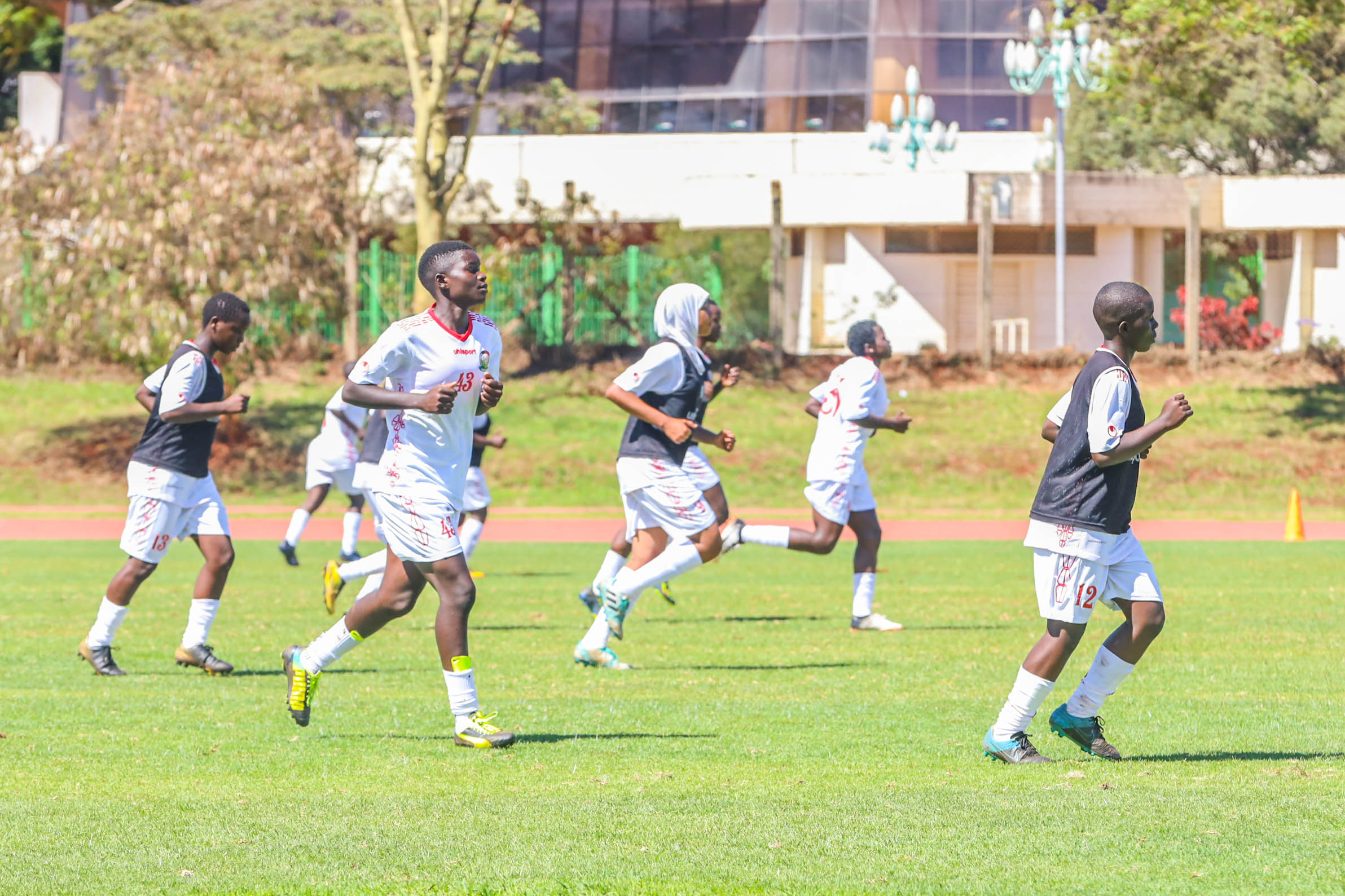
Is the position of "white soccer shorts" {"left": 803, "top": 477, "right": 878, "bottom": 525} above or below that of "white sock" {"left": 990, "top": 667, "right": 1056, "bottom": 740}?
above

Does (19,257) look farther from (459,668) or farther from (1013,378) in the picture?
(459,668)

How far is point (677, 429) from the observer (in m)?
10.4

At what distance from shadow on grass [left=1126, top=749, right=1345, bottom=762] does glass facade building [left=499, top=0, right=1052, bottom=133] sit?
38.3 meters

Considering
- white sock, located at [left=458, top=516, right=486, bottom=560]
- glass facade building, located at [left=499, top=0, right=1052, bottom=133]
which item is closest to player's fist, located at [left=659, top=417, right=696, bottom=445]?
white sock, located at [left=458, top=516, right=486, bottom=560]

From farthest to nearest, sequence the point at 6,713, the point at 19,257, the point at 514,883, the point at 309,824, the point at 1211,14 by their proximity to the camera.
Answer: the point at 19,257 → the point at 1211,14 → the point at 6,713 → the point at 309,824 → the point at 514,883

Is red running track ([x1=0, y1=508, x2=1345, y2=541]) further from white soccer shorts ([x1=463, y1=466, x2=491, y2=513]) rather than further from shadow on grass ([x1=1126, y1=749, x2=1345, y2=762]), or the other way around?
shadow on grass ([x1=1126, y1=749, x2=1345, y2=762])

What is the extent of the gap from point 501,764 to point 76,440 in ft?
83.4

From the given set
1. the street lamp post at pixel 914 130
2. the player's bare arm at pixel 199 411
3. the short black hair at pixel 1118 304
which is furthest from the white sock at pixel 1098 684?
the street lamp post at pixel 914 130

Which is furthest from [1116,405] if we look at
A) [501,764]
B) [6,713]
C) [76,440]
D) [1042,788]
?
[76,440]

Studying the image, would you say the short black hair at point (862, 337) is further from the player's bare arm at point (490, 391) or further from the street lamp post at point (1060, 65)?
the street lamp post at point (1060, 65)

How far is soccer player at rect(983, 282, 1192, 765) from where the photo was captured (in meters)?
7.23

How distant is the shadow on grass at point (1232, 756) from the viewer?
7.54 meters

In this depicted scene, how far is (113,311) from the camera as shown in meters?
28.7

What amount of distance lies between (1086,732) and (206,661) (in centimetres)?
562
